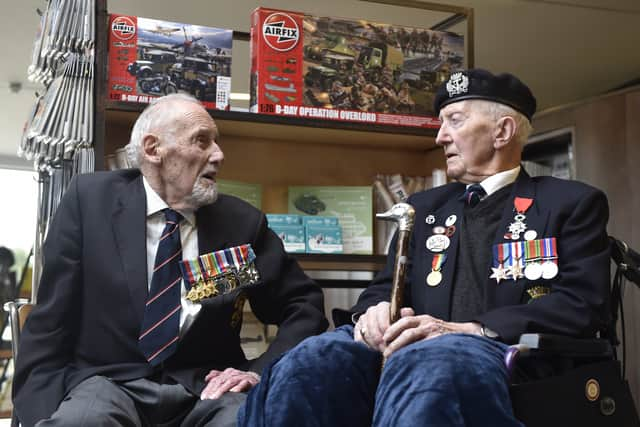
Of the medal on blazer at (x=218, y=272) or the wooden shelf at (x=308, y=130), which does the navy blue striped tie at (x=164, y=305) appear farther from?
the wooden shelf at (x=308, y=130)

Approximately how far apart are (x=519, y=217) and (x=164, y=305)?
1034 mm

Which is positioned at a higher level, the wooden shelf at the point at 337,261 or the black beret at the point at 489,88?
the black beret at the point at 489,88

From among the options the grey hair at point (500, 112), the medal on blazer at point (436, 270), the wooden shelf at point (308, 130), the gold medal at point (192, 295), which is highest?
the wooden shelf at point (308, 130)

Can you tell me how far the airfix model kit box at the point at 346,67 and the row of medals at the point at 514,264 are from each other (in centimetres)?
90

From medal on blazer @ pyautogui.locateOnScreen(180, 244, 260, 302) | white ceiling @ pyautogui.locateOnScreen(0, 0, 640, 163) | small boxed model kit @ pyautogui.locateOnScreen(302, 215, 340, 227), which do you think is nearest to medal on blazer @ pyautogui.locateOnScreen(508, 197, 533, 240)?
medal on blazer @ pyautogui.locateOnScreen(180, 244, 260, 302)

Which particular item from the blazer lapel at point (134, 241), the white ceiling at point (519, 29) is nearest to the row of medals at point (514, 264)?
the blazer lapel at point (134, 241)

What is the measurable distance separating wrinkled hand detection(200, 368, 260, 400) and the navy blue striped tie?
140 mm

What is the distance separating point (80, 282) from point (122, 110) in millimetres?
847

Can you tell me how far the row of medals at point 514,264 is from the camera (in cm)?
216

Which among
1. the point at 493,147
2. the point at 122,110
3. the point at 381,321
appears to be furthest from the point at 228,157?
the point at 381,321

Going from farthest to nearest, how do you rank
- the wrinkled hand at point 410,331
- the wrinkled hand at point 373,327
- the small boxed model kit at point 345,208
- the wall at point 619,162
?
the wall at point 619,162
the small boxed model kit at point 345,208
the wrinkled hand at point 373,327
the wrinkled hand at point 410,331

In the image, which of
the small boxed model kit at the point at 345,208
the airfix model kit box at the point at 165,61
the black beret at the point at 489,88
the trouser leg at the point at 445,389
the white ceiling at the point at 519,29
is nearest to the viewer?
the trouser leg at the point at 445,389

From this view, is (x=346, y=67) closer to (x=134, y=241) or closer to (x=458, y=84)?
(x=458, y=84)

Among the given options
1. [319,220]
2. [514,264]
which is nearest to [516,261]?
[514,264]
